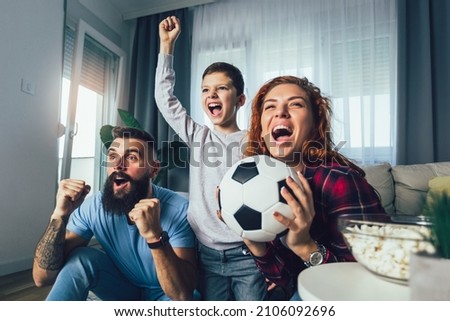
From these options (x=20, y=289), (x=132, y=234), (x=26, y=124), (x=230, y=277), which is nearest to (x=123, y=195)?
(x=132, y=234)

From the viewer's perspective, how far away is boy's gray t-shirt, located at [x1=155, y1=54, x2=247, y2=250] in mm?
823

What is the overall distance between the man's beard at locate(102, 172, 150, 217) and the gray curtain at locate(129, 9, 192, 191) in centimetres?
115

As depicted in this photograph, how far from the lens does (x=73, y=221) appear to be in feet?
2.96

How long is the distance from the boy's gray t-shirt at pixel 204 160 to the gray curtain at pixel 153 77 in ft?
3.33

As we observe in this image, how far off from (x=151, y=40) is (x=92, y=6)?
0.46 meters

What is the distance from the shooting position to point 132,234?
0.83m

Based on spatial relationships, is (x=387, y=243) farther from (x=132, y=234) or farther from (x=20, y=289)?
(x=20, y=289)

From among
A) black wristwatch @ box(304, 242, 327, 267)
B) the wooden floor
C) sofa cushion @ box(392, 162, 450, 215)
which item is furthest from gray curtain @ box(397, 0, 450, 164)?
the wooden floor

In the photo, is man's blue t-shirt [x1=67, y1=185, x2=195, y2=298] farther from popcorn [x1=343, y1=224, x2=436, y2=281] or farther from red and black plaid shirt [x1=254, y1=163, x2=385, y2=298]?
popcorn [x1=343, y1=224, x2=436, y2=281]

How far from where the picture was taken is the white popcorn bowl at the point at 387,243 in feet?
1.11

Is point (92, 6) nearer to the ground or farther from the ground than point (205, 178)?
farther from the ground

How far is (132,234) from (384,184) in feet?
4.27
